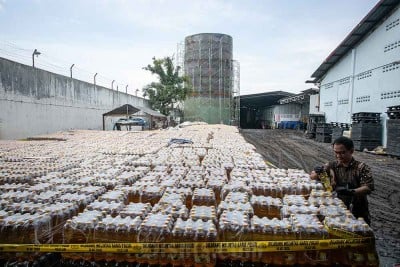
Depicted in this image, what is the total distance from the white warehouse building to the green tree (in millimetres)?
14999

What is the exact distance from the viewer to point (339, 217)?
2912 mm

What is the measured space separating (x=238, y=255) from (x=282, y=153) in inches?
530

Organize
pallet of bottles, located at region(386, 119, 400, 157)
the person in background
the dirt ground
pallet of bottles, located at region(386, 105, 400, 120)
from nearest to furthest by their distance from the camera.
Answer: the person in background
the dirt ground
pallet of bottles, located at region(386, 119, 400, 157)
pallet of bottles, located at region(386, 105, 400, 120)

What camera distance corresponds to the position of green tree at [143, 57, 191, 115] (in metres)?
30.4

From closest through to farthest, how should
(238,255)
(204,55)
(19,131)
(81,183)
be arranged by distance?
1. (238,255)
2. (81,183)
3. (19,131)
4. (204,55)

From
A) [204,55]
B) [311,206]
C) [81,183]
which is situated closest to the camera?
[311,206]

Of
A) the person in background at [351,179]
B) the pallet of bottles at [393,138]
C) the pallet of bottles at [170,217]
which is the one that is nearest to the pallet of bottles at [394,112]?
the pallet of bottles at [393,138]

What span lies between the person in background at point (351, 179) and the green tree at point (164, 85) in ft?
89.4

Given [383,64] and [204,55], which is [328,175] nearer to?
[383,64]

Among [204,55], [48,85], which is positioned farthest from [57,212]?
[204,55]

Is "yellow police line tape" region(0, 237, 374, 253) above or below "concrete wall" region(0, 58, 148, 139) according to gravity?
below

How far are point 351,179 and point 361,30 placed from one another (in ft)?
58.9

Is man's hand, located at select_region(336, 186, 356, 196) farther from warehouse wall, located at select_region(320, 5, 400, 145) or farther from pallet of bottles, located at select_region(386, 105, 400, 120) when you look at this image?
warehouse wall, located at select_region(320, 5, 400, 145)

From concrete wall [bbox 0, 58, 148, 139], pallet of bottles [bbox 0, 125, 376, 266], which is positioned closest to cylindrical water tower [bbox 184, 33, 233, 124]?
concrete wall [bbox 0, 58, 148, 139]
